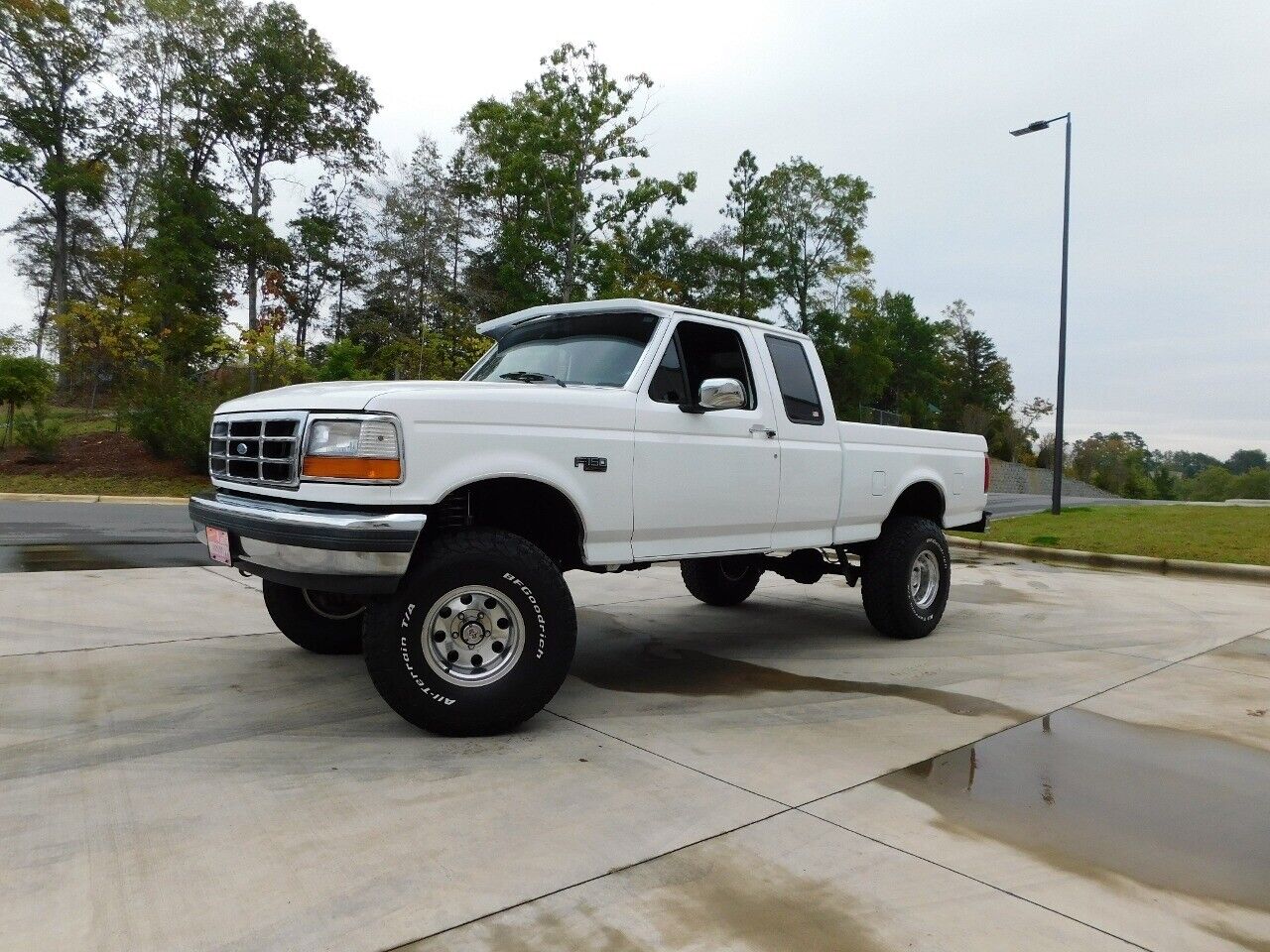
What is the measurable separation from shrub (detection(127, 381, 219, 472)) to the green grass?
2.50 ft

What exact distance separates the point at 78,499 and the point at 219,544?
15.1m

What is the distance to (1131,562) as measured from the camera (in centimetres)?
1122

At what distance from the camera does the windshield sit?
4953 millimetres

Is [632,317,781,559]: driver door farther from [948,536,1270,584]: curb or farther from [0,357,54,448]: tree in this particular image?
[0,357,54,448]: tree

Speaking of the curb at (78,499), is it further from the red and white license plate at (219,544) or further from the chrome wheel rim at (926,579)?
the chrome wheel rim at (926,579)

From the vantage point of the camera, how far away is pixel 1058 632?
22.3 ft

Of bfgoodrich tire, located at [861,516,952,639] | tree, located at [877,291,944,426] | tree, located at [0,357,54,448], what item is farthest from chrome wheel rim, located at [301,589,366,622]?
tree, located at [877,291,944,426]

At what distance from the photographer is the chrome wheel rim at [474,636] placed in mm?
3939

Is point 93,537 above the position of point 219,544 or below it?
below

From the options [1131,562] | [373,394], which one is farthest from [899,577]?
[1131,562]

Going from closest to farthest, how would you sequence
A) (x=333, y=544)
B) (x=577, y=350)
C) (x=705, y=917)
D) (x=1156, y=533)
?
1. (x=705, y=917)
2. (x=333, y=544)
3. (x=577, y=350)
4. (x=1156, y=533)

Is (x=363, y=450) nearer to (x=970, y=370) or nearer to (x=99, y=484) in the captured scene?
(x=99, y=484)

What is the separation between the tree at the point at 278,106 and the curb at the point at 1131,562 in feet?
92.9

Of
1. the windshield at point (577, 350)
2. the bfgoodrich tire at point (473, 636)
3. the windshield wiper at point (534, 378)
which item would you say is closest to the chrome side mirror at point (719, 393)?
the windshield at point (577, 350)
